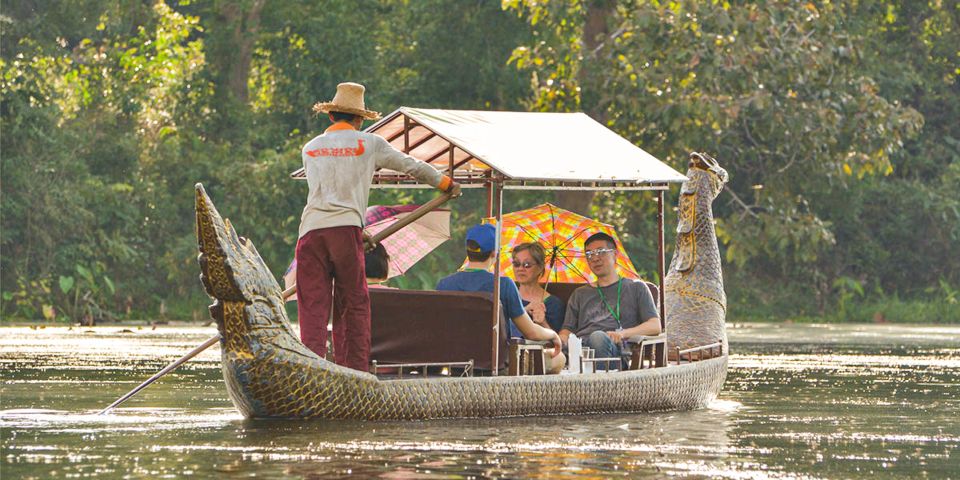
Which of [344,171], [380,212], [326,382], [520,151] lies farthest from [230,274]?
[380,212]

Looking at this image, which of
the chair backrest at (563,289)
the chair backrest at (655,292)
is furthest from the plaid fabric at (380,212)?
the chair backrest at (655,292)

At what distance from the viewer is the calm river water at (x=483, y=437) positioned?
854 cm

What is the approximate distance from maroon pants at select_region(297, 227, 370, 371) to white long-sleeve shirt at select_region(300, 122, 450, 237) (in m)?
0.08

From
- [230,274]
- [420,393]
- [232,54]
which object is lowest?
[420,393]

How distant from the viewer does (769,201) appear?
30641 millimetres

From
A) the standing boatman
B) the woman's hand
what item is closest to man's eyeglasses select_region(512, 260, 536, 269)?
the woman's hand

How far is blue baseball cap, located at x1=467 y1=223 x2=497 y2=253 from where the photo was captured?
11.3m

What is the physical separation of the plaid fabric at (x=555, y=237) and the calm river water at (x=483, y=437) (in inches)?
57.8

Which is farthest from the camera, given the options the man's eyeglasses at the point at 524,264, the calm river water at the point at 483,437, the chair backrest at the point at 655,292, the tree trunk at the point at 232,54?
the tree trunk at the point at 232,54

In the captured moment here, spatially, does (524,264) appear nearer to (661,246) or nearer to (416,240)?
(416,240)

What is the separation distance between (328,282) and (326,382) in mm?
634

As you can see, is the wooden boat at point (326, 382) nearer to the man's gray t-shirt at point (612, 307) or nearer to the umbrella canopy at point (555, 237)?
the man's gray t-shirt at point (612, 307)

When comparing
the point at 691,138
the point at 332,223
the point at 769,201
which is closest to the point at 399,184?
the point at 332,223

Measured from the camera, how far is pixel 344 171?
10.6m
